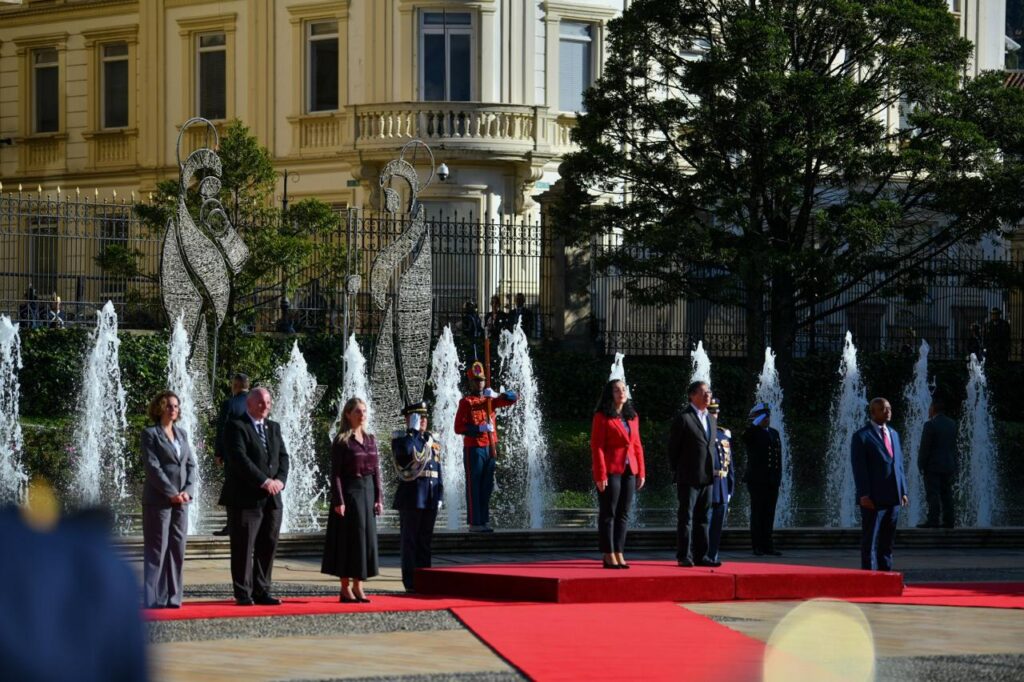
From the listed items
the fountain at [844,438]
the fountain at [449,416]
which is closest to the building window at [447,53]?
the fountain at [449,416]

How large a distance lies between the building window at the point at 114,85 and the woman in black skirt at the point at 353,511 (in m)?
31.0

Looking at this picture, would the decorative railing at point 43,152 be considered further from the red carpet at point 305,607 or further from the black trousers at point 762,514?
the red carpet at point 305,607

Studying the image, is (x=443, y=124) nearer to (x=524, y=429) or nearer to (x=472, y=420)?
(x=524, y=429)

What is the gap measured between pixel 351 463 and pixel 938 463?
29.0ft

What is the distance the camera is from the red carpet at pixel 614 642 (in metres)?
10.1

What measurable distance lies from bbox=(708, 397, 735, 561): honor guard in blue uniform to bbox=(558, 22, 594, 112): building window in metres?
23.8

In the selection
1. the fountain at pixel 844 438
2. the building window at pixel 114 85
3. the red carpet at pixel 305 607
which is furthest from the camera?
the building window at pixel 114 85

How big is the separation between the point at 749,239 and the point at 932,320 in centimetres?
700

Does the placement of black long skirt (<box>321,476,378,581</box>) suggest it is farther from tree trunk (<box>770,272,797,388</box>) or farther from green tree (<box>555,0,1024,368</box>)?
tree trunk (<box>770,272,797,388</box>)

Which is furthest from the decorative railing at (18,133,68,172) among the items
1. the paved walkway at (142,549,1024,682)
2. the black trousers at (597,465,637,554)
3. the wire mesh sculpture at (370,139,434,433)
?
the black trousers at (597,465,637,554)

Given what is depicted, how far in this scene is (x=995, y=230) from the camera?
2948 cm

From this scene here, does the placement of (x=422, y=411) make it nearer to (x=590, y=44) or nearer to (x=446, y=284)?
(x=446, y=284)

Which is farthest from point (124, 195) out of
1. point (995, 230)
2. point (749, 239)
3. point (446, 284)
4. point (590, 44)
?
point (995, 230)

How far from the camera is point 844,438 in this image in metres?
28.1
